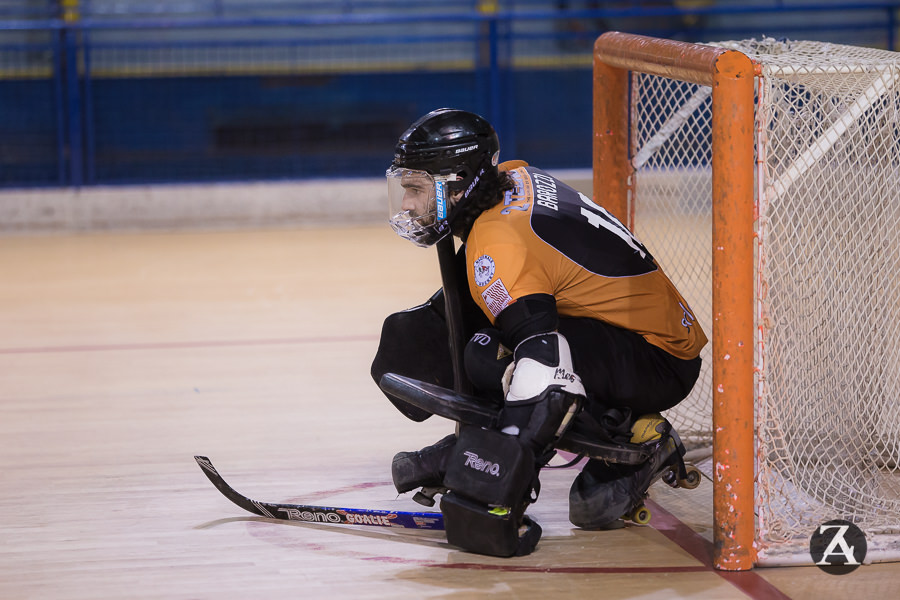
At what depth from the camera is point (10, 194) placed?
9.34 m

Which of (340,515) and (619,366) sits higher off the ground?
(619,366)

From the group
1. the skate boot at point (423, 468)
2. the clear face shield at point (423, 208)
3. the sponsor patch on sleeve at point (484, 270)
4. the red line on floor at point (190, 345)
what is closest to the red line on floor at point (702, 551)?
the skate boot at point (423, 468)

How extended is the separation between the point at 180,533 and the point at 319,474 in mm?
605

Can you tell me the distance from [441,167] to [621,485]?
958 mm

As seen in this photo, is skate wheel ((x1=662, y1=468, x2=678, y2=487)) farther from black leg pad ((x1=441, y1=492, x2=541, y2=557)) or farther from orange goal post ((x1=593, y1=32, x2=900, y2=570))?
black leg pad ((x1=441, y1=492, x2=541, y2=557))

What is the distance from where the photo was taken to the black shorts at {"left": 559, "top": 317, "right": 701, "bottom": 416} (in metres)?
3.15

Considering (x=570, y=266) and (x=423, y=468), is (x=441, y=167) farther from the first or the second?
(x=423, y=468)

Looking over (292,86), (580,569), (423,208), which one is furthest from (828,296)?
(292,86)

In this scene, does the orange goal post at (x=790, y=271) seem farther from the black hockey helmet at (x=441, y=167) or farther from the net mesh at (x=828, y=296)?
the black hockey helmet at (x=441, y=167)

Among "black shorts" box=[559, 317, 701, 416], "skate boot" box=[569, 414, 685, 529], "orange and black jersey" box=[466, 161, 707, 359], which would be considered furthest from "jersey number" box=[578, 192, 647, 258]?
"skate boot" box=[569, 414, 685, 529]

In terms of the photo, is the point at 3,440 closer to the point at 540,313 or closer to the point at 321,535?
the point at 321,535

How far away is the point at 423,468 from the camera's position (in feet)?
10.9

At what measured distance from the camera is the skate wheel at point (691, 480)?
10.9ft

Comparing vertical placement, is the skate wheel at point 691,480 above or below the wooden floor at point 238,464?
above
